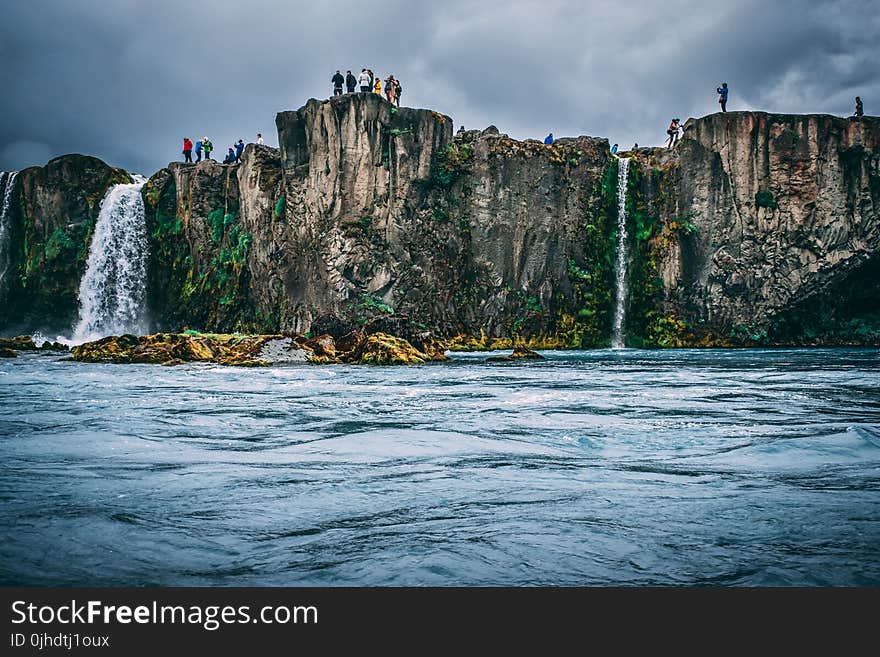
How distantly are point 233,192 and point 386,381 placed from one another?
33.0m

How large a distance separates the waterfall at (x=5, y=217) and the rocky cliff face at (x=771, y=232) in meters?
44.4

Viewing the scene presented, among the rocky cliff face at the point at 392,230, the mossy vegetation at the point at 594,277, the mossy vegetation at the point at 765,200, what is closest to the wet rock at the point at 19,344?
the rocky cliff face at the point at 392,230

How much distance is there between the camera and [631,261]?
45.8 metres

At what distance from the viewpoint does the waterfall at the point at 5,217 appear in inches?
1918

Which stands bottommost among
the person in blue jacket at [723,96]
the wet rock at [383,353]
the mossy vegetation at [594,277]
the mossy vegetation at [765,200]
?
the wet rock at [383,353]

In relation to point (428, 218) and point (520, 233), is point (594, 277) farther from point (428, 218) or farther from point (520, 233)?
point (428, 218)

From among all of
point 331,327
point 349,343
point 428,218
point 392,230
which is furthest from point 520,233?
point 349,343

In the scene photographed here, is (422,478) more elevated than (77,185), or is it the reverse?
(77,185)

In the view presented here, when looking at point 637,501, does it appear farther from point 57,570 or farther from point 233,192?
point 233,192

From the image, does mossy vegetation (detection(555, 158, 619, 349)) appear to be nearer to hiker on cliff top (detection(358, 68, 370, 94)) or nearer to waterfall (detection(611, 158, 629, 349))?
waterfall (detection(611, 158, 629, 349))

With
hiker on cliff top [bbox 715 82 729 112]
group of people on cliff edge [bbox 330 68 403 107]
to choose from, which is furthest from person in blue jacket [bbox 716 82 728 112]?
group of people on cliff edge [bbox 330 68 403 107]

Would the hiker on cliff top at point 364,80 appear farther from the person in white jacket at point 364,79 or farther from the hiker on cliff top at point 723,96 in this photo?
the hiker on cliff top at point 723,96

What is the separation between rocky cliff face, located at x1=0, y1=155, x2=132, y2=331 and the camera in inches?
1875

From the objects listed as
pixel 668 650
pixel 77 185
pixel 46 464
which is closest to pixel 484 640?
pixel 668 650
